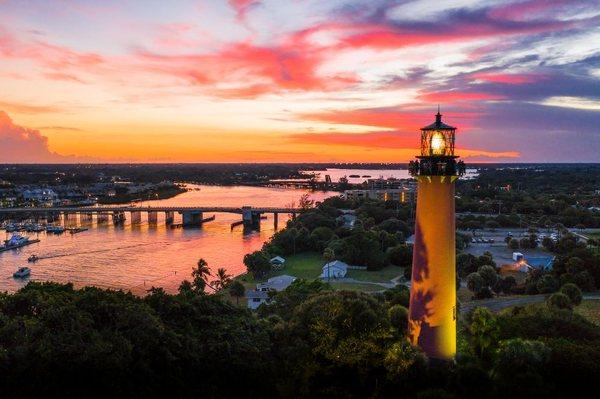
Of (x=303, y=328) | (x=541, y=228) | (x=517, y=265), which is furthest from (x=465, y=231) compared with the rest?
(x=303, y=328)

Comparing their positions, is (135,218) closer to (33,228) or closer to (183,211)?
(183,211)

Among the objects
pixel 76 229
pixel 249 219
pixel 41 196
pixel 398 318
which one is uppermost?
pixel 398 318

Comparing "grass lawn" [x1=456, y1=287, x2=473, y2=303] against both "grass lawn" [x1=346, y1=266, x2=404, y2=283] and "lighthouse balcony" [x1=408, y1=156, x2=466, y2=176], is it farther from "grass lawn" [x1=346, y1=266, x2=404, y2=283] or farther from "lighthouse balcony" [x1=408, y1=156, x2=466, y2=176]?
"lighthouse balcony" [x1=408, y1=156, x2=466, y2=176]

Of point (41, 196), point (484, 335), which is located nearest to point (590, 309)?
point (484, 335)

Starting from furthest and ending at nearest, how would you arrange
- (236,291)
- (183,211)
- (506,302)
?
(183,211) → (236,291) → (506,302)

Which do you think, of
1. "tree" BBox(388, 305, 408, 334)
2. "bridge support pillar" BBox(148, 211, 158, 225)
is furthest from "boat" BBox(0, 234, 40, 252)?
"tree" BBox(388, 305, 408, 334)

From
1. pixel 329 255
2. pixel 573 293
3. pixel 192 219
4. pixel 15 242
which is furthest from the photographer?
pixel 192 219

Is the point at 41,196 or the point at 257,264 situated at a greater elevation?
the point at 41,196

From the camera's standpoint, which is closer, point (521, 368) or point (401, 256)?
point (521, 368)

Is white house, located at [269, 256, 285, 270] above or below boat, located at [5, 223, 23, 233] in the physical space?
below
